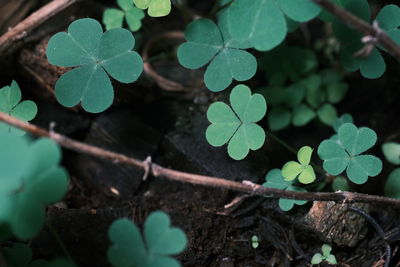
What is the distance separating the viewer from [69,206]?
2.08m

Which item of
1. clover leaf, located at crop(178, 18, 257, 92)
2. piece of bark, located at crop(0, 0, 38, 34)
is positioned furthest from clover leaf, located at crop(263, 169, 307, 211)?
piece of bark, located at crop(0, 0, 38, 34)

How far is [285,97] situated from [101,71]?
3.60 ft

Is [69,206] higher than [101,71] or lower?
Result: lower

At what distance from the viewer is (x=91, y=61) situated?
1.80 metres

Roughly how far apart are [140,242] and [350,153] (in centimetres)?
93

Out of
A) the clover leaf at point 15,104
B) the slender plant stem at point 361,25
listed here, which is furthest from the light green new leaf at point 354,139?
the clover leaf at point 15,104

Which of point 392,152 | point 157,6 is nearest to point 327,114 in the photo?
point 392,152

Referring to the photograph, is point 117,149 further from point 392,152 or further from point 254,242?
point 392,152

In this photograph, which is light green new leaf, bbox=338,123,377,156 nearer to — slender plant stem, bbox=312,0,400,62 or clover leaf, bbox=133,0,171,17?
slender plant stem, bbox=312,0,400,62

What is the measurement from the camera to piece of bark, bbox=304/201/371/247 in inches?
73.5

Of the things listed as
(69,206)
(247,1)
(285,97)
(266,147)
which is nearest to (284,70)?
(285,97)

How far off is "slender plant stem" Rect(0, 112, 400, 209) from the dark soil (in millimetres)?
220

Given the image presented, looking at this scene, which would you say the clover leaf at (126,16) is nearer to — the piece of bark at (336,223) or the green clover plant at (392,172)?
the piece of bark at (336,223)

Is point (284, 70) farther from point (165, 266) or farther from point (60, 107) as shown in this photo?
point (165, 266)
